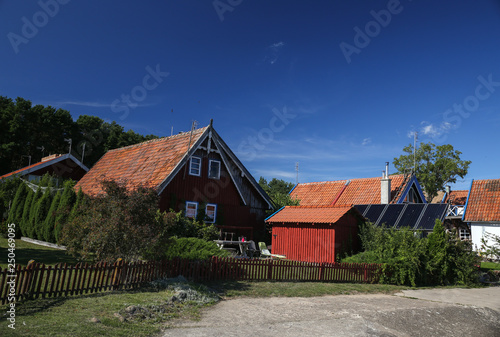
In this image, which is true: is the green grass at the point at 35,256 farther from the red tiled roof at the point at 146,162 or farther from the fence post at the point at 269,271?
the fence post at the point at 269,271

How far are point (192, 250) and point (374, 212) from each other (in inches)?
613

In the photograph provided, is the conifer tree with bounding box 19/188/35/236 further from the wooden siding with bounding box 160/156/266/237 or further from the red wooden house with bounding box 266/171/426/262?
the red wooden house with bounding box 266/171/426/262

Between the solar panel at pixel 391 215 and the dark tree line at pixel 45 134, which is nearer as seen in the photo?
the solar panel at pixel 391 215

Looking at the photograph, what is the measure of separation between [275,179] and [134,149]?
62303 mm

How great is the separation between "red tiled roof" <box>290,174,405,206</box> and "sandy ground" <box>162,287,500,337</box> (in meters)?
17.7

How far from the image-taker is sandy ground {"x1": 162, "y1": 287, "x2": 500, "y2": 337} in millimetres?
8273

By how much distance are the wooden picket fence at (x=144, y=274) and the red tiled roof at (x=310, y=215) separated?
422cm

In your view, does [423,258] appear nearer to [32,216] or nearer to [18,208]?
[32,216]

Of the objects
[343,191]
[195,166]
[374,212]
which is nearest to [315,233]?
[374,212]

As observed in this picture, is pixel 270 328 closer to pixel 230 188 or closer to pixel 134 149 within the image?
pixel 230 188

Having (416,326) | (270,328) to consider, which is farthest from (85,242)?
(416,326)

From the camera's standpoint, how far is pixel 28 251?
17.3 m

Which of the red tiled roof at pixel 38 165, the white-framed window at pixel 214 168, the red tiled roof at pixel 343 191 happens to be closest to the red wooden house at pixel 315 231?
the white-framed window at pixel 214 168

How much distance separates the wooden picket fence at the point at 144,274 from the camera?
28.6ft
